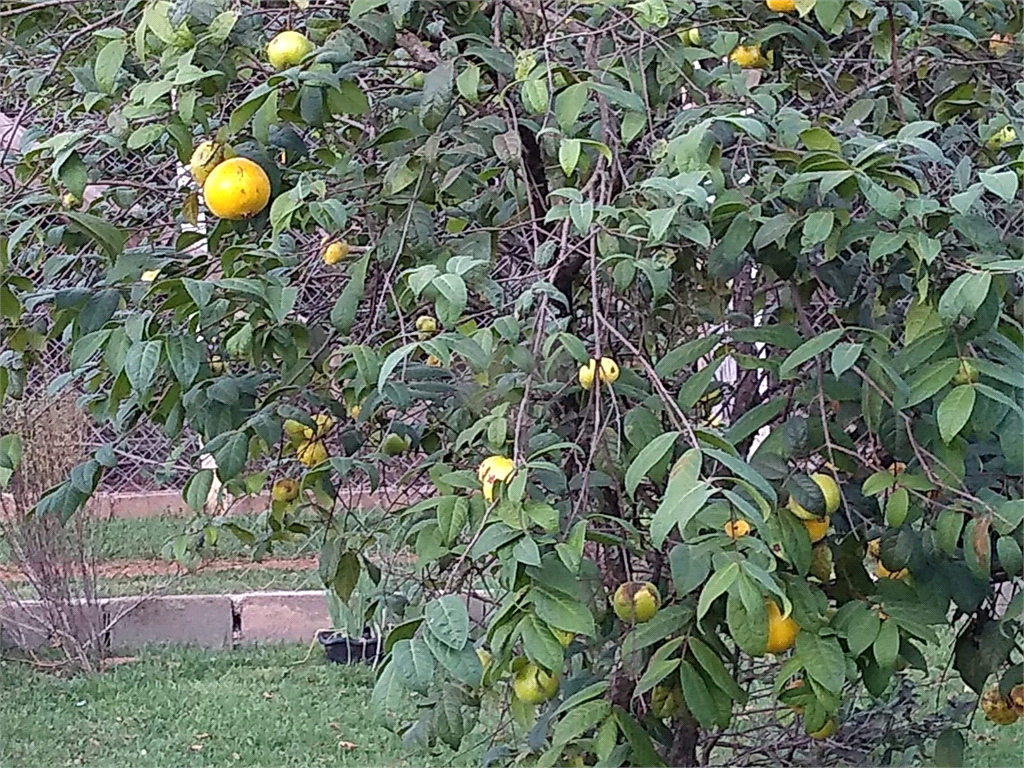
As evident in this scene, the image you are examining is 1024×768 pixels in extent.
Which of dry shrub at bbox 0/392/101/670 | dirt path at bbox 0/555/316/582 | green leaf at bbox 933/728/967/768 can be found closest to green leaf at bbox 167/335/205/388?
green leaf at bbox 933/728/967/768

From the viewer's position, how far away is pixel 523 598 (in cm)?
112

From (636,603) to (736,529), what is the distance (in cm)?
31

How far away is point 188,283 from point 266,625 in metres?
3.70

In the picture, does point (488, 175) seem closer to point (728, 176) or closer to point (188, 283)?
point (728, 176)

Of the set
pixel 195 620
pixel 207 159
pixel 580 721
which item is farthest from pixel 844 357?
pixel 195 620

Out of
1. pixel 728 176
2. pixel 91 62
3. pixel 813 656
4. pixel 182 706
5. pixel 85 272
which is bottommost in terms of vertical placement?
pixel 182 706

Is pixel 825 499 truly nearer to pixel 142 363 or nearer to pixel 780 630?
pixel 780 630

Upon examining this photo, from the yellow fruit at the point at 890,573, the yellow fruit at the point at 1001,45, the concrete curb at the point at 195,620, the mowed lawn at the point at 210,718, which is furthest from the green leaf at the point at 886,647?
the concrete curb at the point at 195,620

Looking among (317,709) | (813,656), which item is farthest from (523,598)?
(317,709)

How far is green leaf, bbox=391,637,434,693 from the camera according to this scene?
1.07 metres

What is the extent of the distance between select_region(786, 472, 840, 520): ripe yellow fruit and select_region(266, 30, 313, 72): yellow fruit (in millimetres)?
713

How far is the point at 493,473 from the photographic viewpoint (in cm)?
121

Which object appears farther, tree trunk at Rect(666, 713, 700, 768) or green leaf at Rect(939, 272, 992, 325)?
tree trunk at Rect(666, 713, 700, 768)

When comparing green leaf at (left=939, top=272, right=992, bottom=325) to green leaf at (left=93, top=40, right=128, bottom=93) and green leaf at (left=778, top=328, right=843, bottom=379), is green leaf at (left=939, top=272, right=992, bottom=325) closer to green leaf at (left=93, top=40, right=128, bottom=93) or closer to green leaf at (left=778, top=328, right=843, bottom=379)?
green leaf at (left=778, top=328, right=843, bottom=379)
